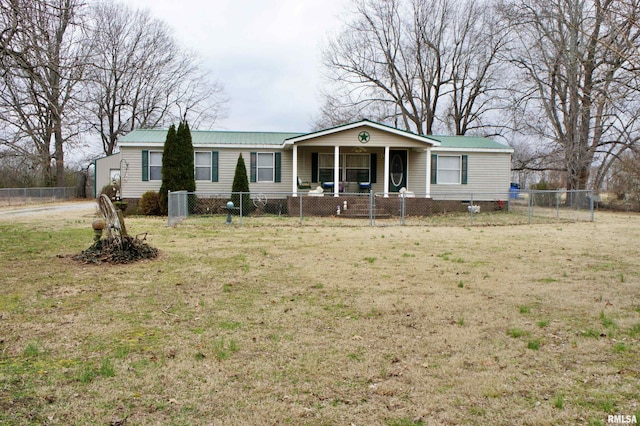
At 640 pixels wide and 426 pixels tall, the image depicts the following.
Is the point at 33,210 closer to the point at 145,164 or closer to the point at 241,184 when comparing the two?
the point at 145,164

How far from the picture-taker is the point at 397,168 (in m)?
21.7

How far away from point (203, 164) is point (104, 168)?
48.3ft

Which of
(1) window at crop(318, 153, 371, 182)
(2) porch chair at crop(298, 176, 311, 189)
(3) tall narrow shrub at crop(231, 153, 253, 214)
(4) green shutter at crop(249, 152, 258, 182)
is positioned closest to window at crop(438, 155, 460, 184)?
(1) window at crop(318, 153, 371, 182)

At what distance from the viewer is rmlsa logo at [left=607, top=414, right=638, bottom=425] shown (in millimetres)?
3010

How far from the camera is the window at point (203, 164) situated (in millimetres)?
20578

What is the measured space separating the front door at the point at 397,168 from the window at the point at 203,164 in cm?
824

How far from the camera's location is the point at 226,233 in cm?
1314

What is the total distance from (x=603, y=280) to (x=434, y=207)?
43.7 feet

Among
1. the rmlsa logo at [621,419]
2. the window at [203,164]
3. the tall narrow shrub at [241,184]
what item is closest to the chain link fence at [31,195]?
the window at [203,164]

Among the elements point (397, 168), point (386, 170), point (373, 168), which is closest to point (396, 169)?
point (397, 168)

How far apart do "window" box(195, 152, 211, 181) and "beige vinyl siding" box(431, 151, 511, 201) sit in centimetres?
1029

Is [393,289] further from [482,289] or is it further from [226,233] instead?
[226,233]

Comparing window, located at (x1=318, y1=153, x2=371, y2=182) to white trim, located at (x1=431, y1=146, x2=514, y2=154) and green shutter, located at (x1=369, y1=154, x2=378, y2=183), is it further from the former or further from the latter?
white trim, located at (x1=431, y1=146, x2=514, y2=154)

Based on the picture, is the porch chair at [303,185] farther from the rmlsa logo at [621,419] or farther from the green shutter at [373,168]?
the rmlsa logo at [621,419]
